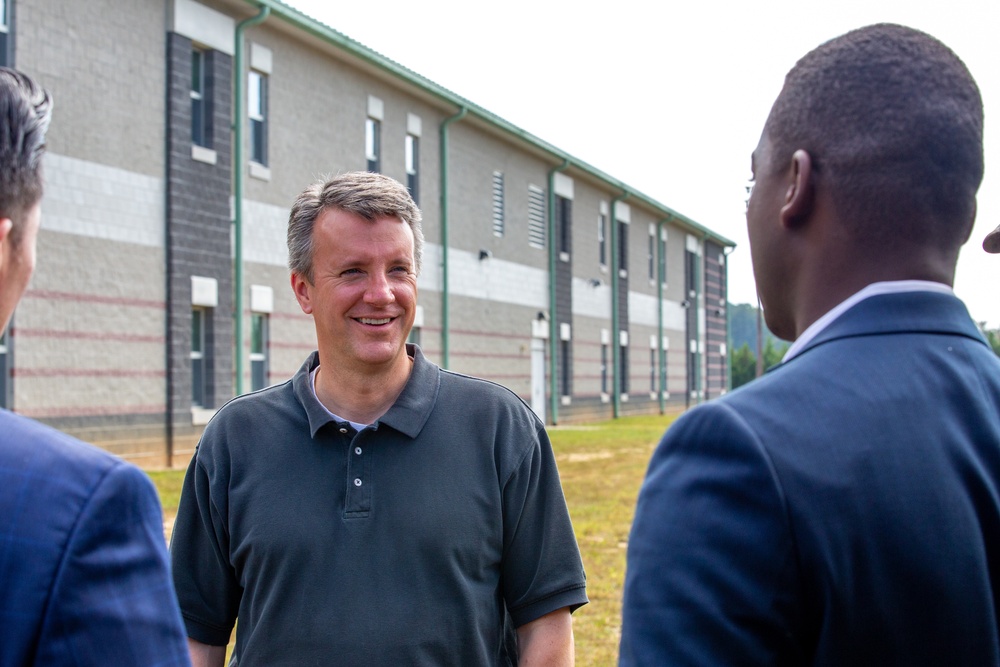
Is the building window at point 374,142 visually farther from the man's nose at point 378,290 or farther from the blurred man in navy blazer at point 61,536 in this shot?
the blurred man in navy blazer at point 61,536

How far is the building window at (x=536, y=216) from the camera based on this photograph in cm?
2875

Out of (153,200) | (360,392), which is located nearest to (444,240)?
(153,200)

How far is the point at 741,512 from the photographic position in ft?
4.70

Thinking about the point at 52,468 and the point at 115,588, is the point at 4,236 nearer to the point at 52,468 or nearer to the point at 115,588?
the point at 52,468

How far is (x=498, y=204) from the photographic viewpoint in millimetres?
26781

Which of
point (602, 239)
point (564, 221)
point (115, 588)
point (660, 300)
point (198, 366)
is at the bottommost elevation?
point (115, 588)

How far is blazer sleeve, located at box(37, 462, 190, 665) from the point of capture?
1.33 meters

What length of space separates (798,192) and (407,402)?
1.73 meters

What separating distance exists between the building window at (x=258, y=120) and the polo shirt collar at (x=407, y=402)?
1549 centimetres

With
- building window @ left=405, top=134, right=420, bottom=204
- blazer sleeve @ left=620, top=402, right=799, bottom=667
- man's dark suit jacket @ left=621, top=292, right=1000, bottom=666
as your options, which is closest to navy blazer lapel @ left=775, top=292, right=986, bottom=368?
man's dark suit jacket @ left=621, top=292, right=1000, bottom=666

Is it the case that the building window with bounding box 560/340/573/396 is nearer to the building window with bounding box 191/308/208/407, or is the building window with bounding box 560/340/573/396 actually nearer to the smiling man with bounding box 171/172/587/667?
the building window with bounding box 191/308/208/407

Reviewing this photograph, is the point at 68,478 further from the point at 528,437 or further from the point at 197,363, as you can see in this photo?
the point at 197,363

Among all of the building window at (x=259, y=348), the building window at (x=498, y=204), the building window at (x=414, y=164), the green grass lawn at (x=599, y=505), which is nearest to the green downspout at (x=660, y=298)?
the green grass lawn at (x=599, y=505)

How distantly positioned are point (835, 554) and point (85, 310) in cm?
1461
